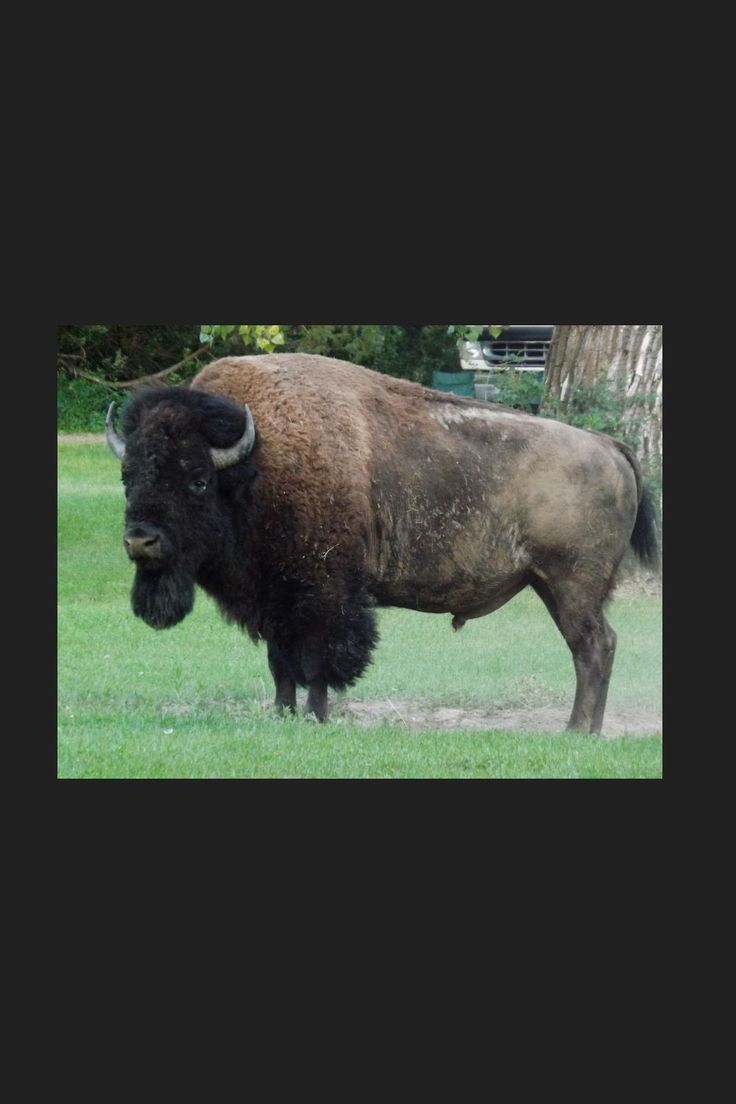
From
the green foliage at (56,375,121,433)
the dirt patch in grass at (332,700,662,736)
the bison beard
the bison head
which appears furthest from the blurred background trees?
the dirt patch in grass at (332,700,662,736)

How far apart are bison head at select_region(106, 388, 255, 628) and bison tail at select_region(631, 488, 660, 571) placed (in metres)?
2.93

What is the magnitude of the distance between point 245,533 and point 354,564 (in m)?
0.75

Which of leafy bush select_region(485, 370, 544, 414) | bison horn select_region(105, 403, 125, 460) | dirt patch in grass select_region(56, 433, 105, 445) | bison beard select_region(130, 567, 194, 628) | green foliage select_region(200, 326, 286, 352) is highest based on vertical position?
green foliage select_region(200, 326, 286, 352)

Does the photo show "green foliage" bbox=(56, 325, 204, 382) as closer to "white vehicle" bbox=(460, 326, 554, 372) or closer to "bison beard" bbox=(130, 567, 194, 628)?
"bison beard" bbox=(130, 567, 194, 628)

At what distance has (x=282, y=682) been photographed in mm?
11750

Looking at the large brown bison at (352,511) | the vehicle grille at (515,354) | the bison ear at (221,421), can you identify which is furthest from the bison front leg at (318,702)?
the vehicle grille at (515,354)

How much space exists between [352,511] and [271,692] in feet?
4.94

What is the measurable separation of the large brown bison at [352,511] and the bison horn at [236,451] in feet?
0.04

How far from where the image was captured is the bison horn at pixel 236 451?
11125mm

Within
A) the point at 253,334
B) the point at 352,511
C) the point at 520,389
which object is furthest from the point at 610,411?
the point at 253,334

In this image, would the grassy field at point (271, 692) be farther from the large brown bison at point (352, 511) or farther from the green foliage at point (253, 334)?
the green foliage at point (253, 334)

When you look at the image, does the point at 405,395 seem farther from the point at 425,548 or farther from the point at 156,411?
the point at 156,411

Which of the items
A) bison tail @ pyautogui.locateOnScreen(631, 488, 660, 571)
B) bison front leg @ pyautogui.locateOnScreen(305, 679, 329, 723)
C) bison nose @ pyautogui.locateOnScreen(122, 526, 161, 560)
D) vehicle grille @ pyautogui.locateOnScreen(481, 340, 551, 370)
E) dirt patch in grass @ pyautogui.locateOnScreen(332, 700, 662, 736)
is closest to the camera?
bison nose @ pyautogui.locateOnScreen(122, 526, 161, 560)

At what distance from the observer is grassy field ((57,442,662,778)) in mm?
10695
